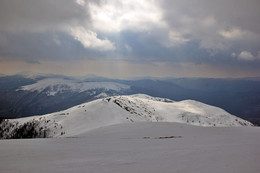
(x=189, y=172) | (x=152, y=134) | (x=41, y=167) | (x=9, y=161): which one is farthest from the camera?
(x=152, y=134)

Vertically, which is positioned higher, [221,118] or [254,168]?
[254,168]

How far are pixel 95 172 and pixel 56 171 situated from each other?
1.16 meters

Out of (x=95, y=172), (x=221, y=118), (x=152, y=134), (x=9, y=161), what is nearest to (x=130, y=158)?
(x=95, y=172)

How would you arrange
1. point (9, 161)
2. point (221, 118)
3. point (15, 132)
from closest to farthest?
point (9, 161) < point (15, 132) < point (221, 118)

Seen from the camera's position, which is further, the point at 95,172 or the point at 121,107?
the point at 121,107

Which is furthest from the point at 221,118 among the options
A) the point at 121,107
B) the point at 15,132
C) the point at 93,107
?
the point at 15,132

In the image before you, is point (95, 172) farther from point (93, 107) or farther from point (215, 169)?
point (93, 107)

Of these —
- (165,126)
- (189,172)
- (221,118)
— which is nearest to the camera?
(189,172)

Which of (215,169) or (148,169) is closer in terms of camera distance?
(215,169)

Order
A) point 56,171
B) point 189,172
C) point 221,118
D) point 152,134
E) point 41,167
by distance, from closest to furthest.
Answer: point 189,172 < point 56,171 < point 41,167 < point 152,134 < point 221,118

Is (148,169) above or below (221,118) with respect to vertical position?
above

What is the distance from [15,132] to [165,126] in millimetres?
76014

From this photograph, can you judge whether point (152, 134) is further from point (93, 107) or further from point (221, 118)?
point (221, 118)

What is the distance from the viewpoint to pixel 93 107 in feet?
277
